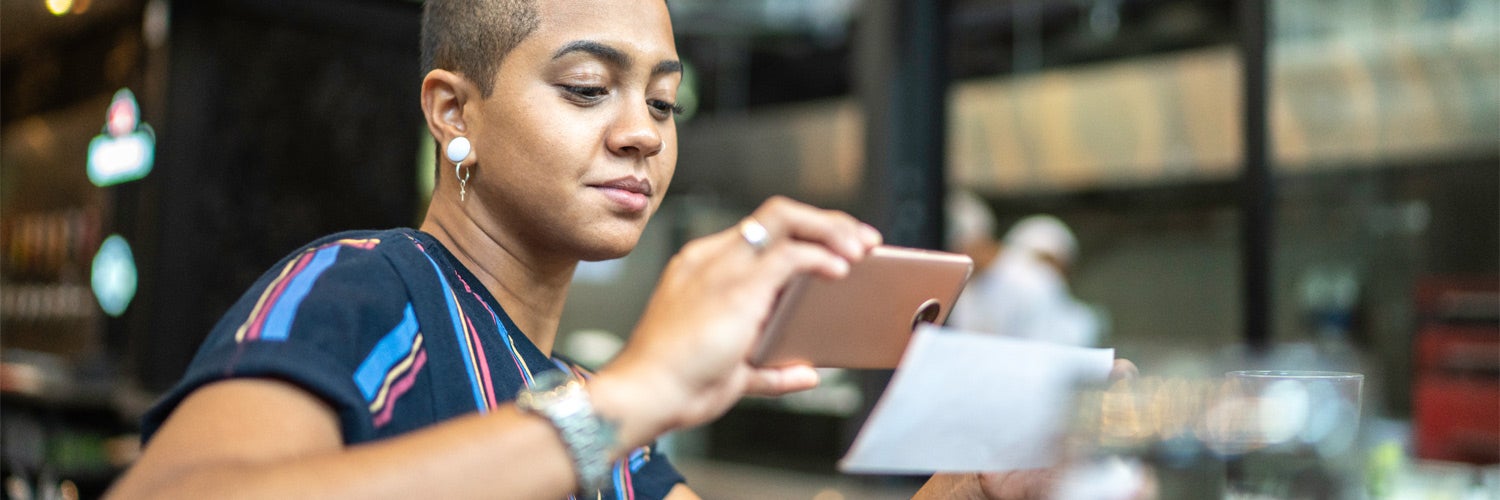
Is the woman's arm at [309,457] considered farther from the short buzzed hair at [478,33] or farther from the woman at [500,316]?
the short buzzed hair at [478,33]

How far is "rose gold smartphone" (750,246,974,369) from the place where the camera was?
65cm

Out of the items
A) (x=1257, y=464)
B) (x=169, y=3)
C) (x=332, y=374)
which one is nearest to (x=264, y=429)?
(x=332, y=374)

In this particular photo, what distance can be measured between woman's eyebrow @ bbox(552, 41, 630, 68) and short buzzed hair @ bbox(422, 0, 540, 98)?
39mm

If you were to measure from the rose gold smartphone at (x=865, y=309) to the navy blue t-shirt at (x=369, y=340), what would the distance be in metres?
0.17

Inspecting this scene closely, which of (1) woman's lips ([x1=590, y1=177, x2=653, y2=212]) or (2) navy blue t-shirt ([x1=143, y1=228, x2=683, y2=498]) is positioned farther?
(1) woman's lips ([x1=590, y1=177, x2=653, y2=212])

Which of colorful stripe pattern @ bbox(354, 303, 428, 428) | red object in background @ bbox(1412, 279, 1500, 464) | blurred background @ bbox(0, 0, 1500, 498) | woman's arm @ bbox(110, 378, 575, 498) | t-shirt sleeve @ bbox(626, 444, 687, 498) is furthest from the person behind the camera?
red object in background @ bbox(1412, 279, 1500, 464)

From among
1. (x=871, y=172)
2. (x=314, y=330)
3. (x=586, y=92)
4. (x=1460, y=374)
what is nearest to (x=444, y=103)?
(x=586, y=92)

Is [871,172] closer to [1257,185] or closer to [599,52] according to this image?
[1257,185]

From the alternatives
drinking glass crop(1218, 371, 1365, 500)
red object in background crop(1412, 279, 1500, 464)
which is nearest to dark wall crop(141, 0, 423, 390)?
drinking glass crop(1218, 371, 1365, 500)

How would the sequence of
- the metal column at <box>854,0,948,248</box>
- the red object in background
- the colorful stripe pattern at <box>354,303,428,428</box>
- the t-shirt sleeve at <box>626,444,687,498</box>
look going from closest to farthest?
the colorful stripe pattern at <box>354,303,428,428</box>
the t-shirt sleeve at <box>626,444,687,498</box>
the metal column at <box>854,0,948,248</box>
the red object in background

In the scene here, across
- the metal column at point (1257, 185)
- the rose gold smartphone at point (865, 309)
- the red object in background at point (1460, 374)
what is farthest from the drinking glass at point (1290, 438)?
the red object in background at point (1460, 374)

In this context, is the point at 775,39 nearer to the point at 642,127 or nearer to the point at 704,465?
the point at 704,465

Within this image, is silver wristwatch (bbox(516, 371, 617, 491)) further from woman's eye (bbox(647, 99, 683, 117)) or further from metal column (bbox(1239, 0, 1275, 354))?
metal column (bbox(1239, 0, 1275, 354))

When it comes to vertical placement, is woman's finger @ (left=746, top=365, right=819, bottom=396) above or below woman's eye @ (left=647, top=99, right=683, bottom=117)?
below
